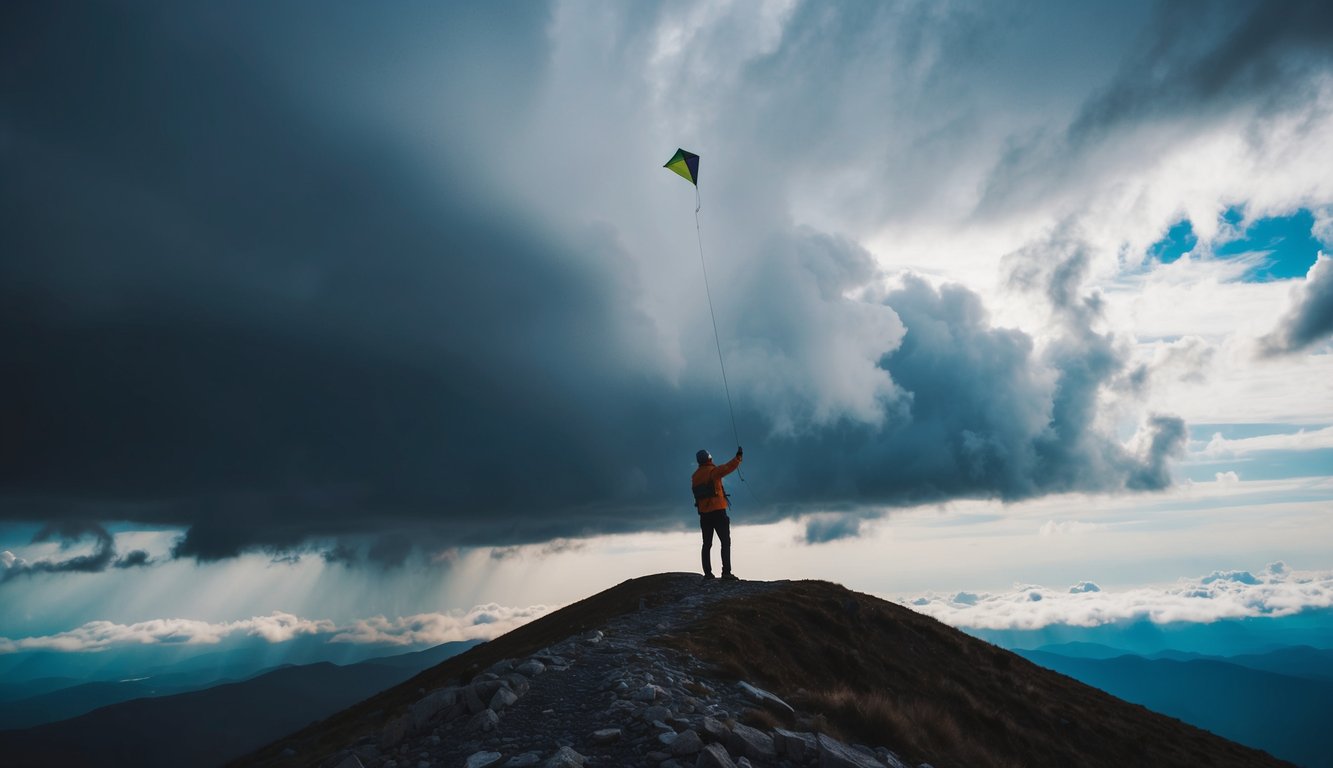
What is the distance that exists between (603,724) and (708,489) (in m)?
13.6

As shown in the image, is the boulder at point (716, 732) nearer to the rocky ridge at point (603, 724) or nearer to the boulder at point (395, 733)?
the rocky ridge at point (603, 724)

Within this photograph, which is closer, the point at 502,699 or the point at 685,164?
the point at 502,699

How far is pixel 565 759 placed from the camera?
9.12 m

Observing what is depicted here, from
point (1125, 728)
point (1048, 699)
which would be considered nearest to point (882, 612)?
point (1048, 699)

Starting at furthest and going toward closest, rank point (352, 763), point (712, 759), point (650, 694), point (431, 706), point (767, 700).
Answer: point (767, 700)
point (431, 706)
point (650, 694)
point (352, 763)
point (712, 759)

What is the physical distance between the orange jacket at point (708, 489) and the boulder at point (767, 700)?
33.9 ft

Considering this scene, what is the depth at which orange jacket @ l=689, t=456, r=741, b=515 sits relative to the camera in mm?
24172

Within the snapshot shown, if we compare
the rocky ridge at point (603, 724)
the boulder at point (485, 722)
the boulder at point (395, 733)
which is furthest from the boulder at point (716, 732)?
the boulder at point (395, 733)

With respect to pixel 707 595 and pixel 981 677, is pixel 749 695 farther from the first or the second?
pixel 981 677

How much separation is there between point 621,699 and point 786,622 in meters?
11.0

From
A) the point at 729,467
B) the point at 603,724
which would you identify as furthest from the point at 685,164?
the point at 603,724

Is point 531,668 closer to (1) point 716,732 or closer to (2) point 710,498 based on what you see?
(1) point 716,732

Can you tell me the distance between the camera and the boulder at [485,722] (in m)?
11.2

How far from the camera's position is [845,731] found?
13.2 meters
